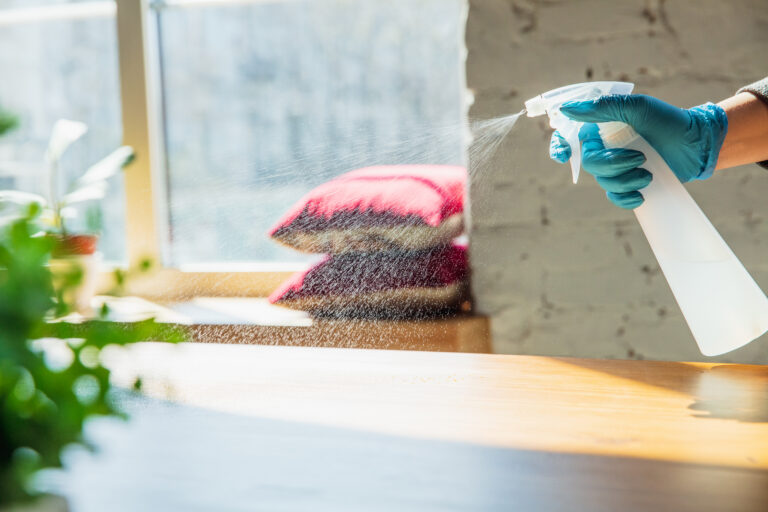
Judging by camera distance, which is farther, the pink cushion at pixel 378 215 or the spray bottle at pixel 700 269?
the pink cushion at pixel 378 215

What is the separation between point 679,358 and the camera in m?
1.40

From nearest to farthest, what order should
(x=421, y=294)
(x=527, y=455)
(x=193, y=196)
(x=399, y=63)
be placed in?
(x=527, y=455)
(x=421, y=294)
(x=399, y=63)
(x=193, y=196)

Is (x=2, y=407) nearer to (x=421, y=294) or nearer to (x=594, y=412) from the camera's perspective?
(x=594, y=412)

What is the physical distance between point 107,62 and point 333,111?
2.10 feet

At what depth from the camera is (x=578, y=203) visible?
1396 millimetres

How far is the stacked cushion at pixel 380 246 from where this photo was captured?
1.35 metres

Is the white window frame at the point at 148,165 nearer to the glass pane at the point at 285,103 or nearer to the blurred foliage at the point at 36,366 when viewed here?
the glass pane at the point at 285,103

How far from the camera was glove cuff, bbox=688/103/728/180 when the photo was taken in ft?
2.76

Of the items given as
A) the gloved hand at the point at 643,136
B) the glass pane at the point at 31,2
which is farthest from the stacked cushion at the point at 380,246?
the glass pane at the point at 31,2

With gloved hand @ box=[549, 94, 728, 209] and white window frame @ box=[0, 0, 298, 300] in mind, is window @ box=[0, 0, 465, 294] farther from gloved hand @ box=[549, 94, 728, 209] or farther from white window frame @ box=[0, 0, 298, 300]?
gloved hand @ box=[549, 94, 728, 209]

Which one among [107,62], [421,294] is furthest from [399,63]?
[107,62]

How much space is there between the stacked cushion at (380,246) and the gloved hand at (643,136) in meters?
0.52

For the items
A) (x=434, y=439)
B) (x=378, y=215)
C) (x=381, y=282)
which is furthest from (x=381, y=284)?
(x=434, y=439)

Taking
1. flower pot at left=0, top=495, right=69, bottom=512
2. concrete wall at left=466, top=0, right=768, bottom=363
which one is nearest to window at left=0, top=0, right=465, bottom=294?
concrete wall at left=466, top=0, right=768, bottom=363
